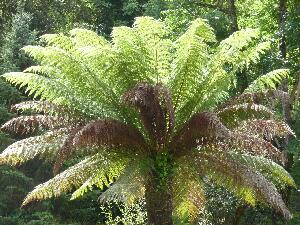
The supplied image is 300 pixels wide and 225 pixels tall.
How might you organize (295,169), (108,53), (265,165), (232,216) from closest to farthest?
(108,53)
(265,165)
(232,216)
(295,169)

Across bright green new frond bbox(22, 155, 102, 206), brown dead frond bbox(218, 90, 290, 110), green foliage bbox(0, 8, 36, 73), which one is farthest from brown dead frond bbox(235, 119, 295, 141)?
green foliage bbox(0, 8, 36, 73)

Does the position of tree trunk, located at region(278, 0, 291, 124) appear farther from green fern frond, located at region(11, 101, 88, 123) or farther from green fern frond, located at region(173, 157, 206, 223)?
green fern frond, located at region(11, 101, 88, 123)

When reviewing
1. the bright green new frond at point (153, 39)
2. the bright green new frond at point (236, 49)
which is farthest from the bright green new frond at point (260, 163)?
the bright green new frond at point (153, 39)

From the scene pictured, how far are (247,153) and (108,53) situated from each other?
219 centimetres

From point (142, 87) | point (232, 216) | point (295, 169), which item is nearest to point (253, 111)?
point (142, 87)

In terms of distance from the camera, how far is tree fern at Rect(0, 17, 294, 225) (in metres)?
6.06

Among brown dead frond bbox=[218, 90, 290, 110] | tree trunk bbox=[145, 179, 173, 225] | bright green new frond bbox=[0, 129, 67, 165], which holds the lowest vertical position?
tree trunk bbox=[145, 179, 173, 225]

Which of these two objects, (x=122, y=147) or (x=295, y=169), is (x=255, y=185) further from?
(x=295, y=169)

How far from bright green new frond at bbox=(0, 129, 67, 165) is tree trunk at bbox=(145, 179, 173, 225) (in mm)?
1209

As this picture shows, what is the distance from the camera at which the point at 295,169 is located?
44.8ft

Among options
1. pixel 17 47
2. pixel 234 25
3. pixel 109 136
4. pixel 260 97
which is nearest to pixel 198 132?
pixel 260 97

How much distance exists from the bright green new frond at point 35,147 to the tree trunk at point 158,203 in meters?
1.21

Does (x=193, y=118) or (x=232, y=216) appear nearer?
(x=193, y=118)

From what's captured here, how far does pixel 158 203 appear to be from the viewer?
21.1 feet
